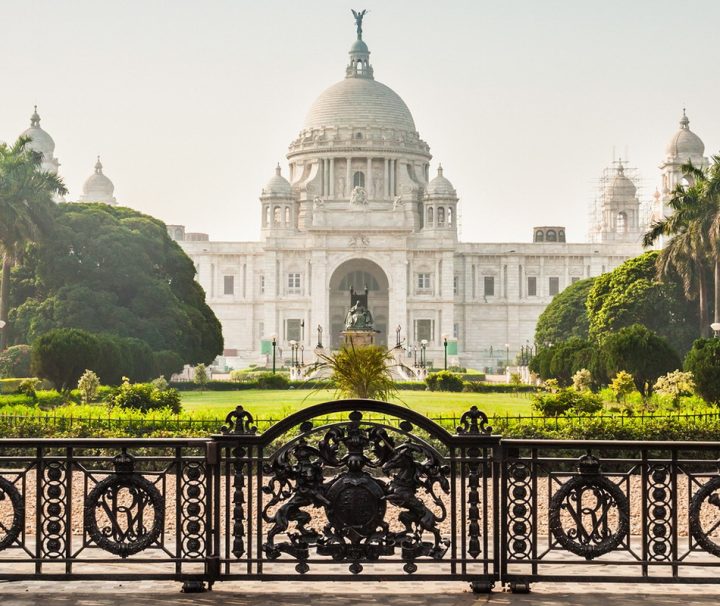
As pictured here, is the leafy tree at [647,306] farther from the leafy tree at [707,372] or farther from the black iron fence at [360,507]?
the black iron fence at [360,507]

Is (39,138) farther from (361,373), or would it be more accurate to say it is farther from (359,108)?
(361,373)

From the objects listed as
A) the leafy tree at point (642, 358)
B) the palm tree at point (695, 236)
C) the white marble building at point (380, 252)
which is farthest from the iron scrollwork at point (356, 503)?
the white marble building at point (380, 252)

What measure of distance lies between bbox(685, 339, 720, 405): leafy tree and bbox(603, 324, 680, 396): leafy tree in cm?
445

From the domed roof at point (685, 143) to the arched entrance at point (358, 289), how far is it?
22320mm

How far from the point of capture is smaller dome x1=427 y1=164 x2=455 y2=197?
97.5 metres

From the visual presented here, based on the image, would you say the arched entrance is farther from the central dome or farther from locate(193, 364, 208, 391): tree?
locate(193, 364, 208, 391): tree

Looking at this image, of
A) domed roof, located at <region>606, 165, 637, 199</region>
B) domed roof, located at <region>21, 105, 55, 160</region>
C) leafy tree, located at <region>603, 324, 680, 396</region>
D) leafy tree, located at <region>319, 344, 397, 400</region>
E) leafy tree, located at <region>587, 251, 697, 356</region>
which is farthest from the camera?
domed roof, located at <region>606, 165, 637, 199</region>

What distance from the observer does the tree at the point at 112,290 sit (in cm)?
4969

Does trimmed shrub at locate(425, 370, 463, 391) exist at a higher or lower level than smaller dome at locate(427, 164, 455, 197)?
lower

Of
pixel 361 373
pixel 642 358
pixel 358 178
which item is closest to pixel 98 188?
pixel 358 178

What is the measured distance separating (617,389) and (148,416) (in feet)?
45.8

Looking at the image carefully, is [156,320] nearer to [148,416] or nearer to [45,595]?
[148,416]

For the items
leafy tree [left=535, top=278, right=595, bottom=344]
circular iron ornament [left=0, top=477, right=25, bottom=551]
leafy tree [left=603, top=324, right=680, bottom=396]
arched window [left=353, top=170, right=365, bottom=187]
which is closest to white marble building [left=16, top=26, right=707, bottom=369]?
arched window [left=353, top=170, right=365, bottom=187]

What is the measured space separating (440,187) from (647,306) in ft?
141
